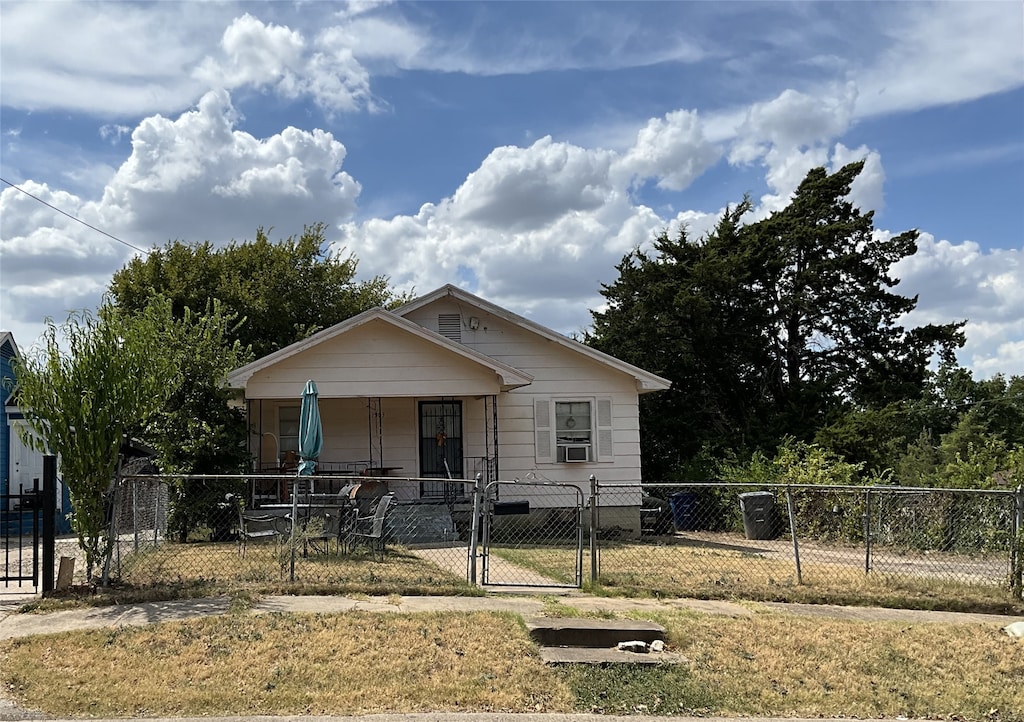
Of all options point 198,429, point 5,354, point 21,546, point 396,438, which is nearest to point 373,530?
point 21,546

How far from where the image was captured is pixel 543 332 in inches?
759

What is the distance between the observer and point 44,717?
6.35 metres

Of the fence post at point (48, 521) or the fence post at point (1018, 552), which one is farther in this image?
the fence post at point (1018, 552)

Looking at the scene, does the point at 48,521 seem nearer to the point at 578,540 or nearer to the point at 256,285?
the point at 578,540

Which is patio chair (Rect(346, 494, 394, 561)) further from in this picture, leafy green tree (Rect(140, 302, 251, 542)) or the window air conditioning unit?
the window air conditioning unit

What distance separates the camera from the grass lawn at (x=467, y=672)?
6738 millimetres

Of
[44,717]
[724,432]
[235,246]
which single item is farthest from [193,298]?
[44,717]

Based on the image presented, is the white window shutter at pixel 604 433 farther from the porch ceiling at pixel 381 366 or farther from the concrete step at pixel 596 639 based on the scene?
the concrete step at pixel 596 639

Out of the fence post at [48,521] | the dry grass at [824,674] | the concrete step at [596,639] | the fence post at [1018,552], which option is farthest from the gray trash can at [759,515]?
the fence post at [48,521]

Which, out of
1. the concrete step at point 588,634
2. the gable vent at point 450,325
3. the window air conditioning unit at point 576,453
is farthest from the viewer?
the gable vent at point 450,325

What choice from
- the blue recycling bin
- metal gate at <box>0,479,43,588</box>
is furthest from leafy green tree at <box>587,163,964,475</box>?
metal gate at <box>0,479,43,588</box>

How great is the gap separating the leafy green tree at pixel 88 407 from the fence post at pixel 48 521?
5.8 inches

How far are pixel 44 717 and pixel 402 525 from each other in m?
9.55

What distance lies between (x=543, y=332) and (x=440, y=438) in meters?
3.14
